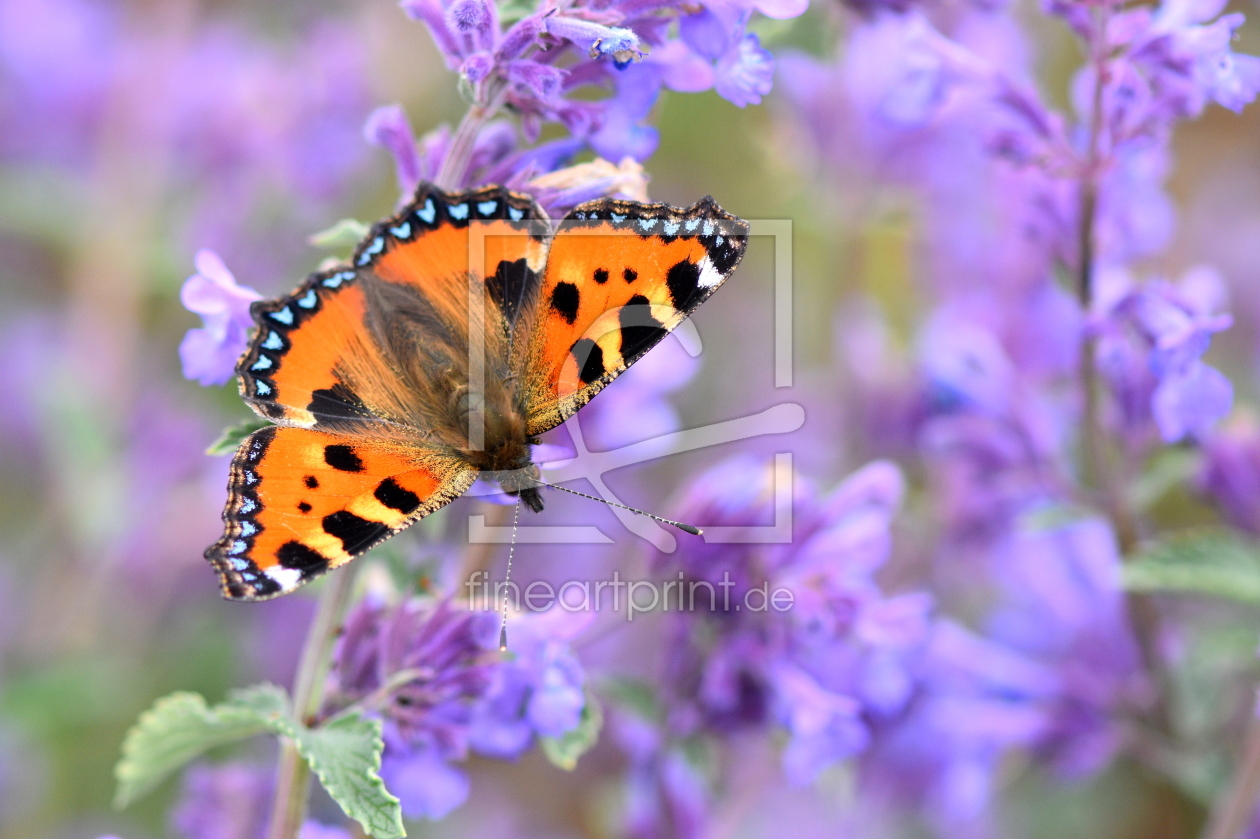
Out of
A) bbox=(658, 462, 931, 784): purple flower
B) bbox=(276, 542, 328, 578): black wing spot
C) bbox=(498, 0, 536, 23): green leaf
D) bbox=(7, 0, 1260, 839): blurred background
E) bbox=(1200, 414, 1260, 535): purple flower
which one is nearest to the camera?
bbox=(276, 542, 328, 578): black wing spot

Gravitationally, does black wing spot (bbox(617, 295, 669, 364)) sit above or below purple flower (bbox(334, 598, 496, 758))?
above

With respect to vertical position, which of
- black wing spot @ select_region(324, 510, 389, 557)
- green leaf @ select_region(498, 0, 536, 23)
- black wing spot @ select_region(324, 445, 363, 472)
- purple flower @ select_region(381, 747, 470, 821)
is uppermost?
green leaf @ select_region(498, 0, 536, 23)

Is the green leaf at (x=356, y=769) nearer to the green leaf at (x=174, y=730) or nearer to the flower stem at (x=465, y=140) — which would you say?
the green leaf at (x=174, y=730)

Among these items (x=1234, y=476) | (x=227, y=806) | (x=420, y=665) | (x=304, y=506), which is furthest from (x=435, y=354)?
(x=1234, y=476)

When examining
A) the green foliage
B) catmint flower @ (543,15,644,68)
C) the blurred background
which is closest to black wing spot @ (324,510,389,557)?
the green foliage

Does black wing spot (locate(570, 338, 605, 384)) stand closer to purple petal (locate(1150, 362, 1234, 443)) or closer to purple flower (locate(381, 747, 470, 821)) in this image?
purple flower (locate(381, 747, 470, 821))

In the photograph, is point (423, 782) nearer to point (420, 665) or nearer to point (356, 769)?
point (420, 665)

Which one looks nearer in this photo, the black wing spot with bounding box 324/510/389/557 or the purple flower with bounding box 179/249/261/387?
the black wing spot with bounding box 324/510/389/557
